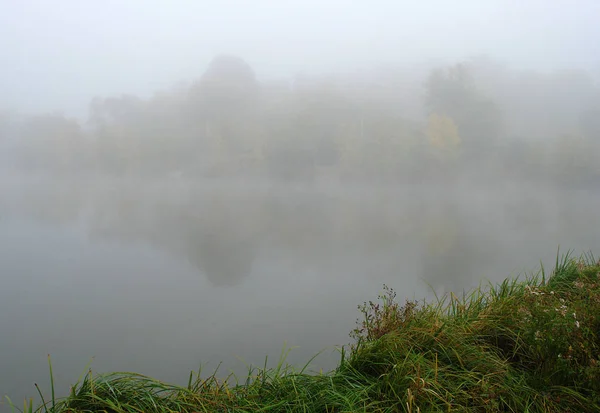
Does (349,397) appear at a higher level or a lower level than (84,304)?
higher

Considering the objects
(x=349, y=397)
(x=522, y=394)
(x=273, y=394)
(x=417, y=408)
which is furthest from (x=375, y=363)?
(x=522, y=394)

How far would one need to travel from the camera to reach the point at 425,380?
1.90 meters

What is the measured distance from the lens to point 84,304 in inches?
274

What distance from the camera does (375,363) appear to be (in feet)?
7.07

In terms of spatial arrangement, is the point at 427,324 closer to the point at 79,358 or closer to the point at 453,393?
the point at 453,393

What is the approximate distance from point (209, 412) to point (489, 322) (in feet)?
6.60

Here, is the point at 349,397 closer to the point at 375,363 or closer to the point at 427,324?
the point at 375,363

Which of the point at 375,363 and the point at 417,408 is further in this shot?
the point at 375,363

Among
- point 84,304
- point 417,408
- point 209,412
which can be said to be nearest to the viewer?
point 417,408

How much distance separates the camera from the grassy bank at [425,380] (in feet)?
5.95

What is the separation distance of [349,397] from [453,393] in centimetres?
54

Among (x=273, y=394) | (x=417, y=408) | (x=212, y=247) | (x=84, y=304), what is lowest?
(x=212, y=247)

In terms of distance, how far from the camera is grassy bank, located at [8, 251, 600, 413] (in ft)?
5.95

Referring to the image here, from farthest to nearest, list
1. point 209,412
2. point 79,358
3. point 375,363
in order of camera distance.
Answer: point 79,358, point 375,363, point 209,412
